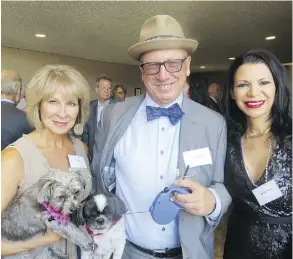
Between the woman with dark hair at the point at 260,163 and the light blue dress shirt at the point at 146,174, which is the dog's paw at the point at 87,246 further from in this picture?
Answer: the woman with dark hair at the point at 260,163

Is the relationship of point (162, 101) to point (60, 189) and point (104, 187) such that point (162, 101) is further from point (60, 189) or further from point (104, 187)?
point (60, 189)

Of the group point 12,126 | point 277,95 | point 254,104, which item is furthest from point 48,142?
point 277,95

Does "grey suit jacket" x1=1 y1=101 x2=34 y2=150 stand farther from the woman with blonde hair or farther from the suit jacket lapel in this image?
the suit jacket lapel

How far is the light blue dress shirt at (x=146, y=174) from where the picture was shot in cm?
148

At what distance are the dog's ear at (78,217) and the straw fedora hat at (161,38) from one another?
73 centimetres

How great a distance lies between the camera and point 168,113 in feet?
5.03

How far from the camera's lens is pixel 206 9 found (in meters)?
5.21

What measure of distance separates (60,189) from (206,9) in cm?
458

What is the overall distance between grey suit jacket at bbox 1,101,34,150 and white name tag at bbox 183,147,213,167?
1.07 m

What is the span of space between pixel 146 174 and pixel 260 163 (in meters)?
0.51

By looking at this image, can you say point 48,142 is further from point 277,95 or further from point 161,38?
point 277,95

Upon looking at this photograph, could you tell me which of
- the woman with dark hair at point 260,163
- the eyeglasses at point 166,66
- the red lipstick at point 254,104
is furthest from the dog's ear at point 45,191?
the red lipstick at point 254,104

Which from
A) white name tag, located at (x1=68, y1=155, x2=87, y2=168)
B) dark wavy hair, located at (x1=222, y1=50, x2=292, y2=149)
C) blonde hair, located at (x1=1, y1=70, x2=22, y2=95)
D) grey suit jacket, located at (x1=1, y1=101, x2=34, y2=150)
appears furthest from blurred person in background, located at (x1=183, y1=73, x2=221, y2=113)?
blonde hair, located at (x1=1, y1=70, x2=22, y2=95)

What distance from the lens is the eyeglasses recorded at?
1.49m
